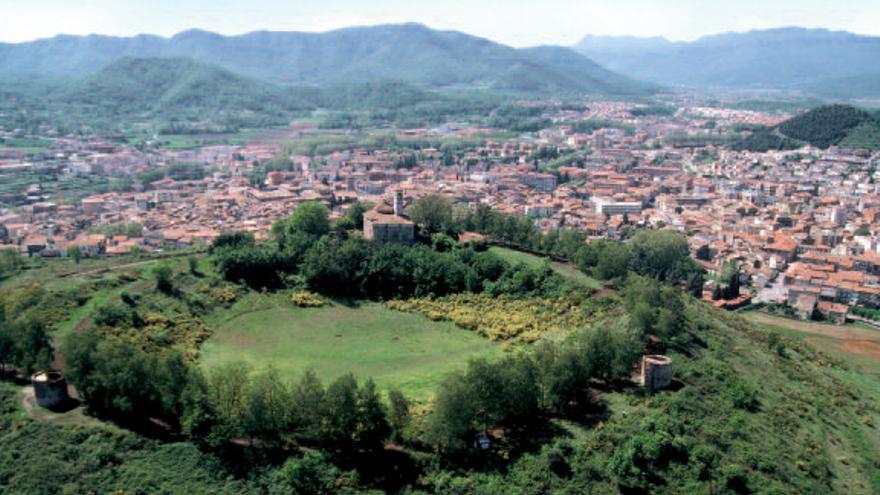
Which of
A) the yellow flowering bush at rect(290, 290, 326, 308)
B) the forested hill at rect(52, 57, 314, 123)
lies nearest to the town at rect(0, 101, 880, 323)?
the yellow flowering bush at rect(290, 290, 326, 308)

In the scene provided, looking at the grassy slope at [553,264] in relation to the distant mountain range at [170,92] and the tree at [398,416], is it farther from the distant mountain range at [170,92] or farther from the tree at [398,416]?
the distant mountain range at [170,92]

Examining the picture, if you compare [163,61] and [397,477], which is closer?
[397,477]

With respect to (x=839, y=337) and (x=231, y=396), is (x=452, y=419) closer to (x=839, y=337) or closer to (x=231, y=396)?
(x=231, y=396)

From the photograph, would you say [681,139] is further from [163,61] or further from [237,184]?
[163,61]

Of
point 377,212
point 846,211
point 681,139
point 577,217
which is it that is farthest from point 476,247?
point 681,139

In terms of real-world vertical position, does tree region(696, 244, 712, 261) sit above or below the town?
below

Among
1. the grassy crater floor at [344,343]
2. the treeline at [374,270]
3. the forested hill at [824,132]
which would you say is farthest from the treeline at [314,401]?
the forested hill at [824,132]

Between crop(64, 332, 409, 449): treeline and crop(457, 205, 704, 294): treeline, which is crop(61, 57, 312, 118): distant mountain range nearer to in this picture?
crop(457, 205, 704, 294): treeline

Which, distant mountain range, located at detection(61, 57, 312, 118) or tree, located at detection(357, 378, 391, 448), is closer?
tree, located at detection(357, 378, 391, 448)
